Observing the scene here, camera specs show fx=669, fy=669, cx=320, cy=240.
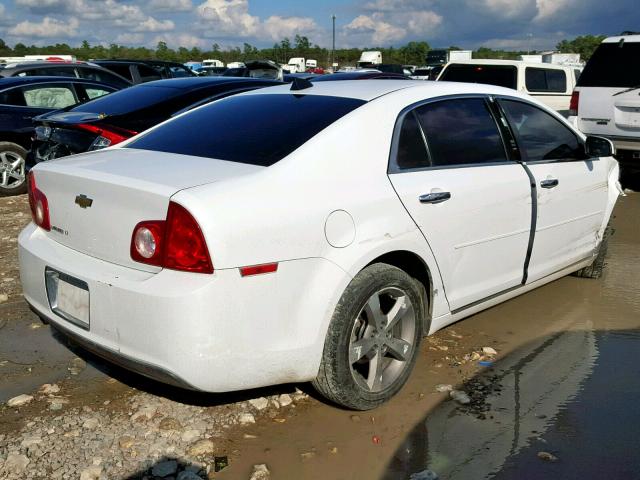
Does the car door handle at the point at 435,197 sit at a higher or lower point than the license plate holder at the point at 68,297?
higher

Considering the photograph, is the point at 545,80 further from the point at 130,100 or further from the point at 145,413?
the point at 145,413

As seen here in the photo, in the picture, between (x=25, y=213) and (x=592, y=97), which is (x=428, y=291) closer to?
(x=25, y=213)

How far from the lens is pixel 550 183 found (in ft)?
14.3

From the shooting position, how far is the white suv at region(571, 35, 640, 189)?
8.80 metres

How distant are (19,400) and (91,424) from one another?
50 cm

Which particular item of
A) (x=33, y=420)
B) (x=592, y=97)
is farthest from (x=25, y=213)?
(x=592, y=97)

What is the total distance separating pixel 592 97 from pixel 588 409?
675cm

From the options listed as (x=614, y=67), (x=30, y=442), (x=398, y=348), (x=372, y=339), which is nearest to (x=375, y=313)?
(x=372, y=339)

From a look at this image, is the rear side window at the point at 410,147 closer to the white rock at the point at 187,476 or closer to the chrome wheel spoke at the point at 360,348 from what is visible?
the chrome wheel spoke at the point at 360,348

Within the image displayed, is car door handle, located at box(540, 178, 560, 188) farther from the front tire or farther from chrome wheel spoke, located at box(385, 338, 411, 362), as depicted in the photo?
chrome wheel spoke, located at box(385, 338, 411, 362)

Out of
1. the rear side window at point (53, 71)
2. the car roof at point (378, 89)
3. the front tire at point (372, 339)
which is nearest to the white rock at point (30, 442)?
the front tire at point (372, 339)

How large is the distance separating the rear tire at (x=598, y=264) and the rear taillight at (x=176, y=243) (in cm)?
381

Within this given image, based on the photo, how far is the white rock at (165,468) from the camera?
2855mm

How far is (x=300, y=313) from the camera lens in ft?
9.55
